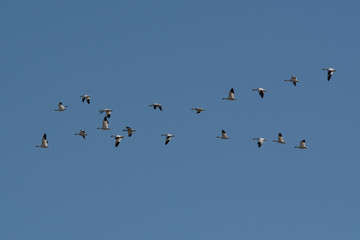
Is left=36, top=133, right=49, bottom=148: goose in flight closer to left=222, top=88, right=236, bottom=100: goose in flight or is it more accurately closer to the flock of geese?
the flock of geese

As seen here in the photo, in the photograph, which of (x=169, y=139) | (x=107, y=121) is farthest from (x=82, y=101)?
(x=169, y=139)

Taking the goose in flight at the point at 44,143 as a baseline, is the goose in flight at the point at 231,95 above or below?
above

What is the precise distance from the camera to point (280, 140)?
114062 millimetres

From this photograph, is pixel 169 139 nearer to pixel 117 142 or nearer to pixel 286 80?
pixel 117 142

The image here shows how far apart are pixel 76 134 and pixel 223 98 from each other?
1874 cm

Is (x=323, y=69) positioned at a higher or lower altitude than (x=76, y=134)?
higher

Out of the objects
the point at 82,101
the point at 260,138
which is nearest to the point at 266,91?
the point at 260,138

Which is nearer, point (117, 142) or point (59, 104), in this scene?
point (117, 142)

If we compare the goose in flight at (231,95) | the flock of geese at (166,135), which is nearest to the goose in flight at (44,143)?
the flock of geese at (166,135)

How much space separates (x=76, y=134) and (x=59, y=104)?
4.78m

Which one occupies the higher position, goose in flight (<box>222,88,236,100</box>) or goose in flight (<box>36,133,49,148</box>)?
goose in flight (<box>222,88,236,100</box>)

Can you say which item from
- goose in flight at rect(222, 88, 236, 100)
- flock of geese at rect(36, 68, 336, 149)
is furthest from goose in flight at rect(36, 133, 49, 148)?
goose in flight at rect(222, 88, 236, 100)

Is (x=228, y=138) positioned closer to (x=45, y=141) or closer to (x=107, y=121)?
(x=107, y=121)

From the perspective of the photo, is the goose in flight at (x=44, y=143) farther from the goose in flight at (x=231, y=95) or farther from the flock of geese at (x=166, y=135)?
the goose in flight at (x=231, y=95)
